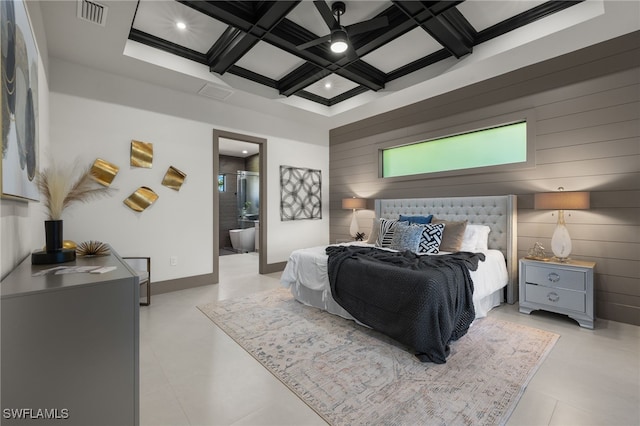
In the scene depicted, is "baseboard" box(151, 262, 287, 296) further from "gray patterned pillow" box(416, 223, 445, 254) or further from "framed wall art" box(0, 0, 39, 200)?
"gray patterned pillow" box(416, 223, 445, 254)

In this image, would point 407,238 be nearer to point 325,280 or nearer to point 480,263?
point 480,263

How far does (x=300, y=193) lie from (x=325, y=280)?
2.78 metres

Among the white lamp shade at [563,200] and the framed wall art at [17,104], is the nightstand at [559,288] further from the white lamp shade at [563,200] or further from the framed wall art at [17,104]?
the framed wall art at [17,104]

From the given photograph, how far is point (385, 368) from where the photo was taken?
6.96ft

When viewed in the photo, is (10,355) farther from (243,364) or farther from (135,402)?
(243,364)

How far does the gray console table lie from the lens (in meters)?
1.02

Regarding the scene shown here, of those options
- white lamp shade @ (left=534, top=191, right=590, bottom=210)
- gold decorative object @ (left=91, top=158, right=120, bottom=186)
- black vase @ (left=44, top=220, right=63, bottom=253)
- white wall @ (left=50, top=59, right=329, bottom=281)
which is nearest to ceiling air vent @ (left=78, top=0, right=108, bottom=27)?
white wall @ (left=50, top=59, right=329, bottom=281)

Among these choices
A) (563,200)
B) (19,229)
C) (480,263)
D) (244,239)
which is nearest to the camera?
(19,229)

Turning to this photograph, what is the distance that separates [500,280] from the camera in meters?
3.32

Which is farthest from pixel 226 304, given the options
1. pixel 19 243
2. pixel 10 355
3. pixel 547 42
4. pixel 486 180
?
pixel 547 42

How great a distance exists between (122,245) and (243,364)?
2543 millimetres

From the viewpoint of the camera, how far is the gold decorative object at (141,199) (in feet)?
12.2

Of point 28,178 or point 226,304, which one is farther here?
point 226,304

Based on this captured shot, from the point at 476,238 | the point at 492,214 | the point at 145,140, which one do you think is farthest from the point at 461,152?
the point at 145,140
